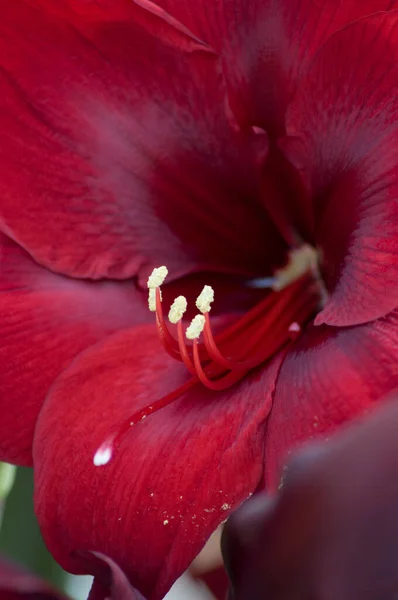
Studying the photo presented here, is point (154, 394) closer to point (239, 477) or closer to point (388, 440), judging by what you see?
point (239, 477)

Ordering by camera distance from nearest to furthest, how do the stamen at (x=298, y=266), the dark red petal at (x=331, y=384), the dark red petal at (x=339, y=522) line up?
1. the dark red petal at (x=339, y=522)
2. the dark red petal at (x=331, y=384)
3. the stamen at (x=298, y=266)

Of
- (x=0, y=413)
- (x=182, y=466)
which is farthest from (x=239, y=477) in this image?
(x=0, y=413)

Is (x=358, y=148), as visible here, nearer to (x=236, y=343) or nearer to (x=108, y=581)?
(x=236, y=343)

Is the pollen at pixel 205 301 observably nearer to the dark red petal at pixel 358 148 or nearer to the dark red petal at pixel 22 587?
the dark red petal at pixel 358 148

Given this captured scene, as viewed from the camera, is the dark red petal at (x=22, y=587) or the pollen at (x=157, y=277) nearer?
the dark red petal at (x=22, y=587)

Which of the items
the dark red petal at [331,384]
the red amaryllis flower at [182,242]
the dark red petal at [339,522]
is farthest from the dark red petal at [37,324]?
the dark red petal at [339,522]

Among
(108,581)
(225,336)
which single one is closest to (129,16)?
(225,336)

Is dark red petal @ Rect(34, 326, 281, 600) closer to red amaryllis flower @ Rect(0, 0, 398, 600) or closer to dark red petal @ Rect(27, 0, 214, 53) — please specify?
red amaryllis flower @ Rect(0, 0, 398, 600)
